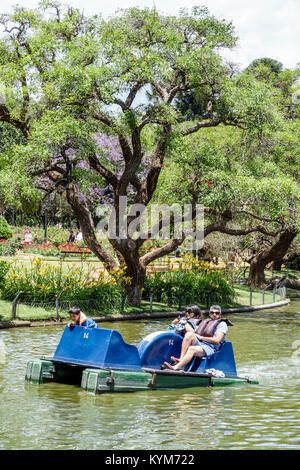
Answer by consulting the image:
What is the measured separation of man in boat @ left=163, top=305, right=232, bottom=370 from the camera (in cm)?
1266

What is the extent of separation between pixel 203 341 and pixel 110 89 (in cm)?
1210

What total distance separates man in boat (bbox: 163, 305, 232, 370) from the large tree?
A: 10.4 metres

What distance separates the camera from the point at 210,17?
25.5 metres

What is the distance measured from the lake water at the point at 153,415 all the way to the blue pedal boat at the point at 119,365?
0.18 metres

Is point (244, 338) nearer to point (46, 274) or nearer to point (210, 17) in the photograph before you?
point (46, 274)

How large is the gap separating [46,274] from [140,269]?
4.81 metres

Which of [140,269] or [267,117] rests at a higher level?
[267,117]

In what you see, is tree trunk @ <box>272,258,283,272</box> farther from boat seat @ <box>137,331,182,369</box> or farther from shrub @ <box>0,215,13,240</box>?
boat seat @ <box>137,331,182,369</box>

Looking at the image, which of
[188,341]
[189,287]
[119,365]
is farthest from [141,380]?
[189,287]

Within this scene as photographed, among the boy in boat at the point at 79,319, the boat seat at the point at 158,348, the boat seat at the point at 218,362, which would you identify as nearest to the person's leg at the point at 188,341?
the boat seat at the point at 158,348

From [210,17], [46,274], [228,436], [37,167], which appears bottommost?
[228,436]

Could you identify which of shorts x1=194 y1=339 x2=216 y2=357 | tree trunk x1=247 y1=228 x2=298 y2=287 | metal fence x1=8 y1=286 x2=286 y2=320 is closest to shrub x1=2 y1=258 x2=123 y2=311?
metal fence x1=8 y1=286 x2=286 y2=320
